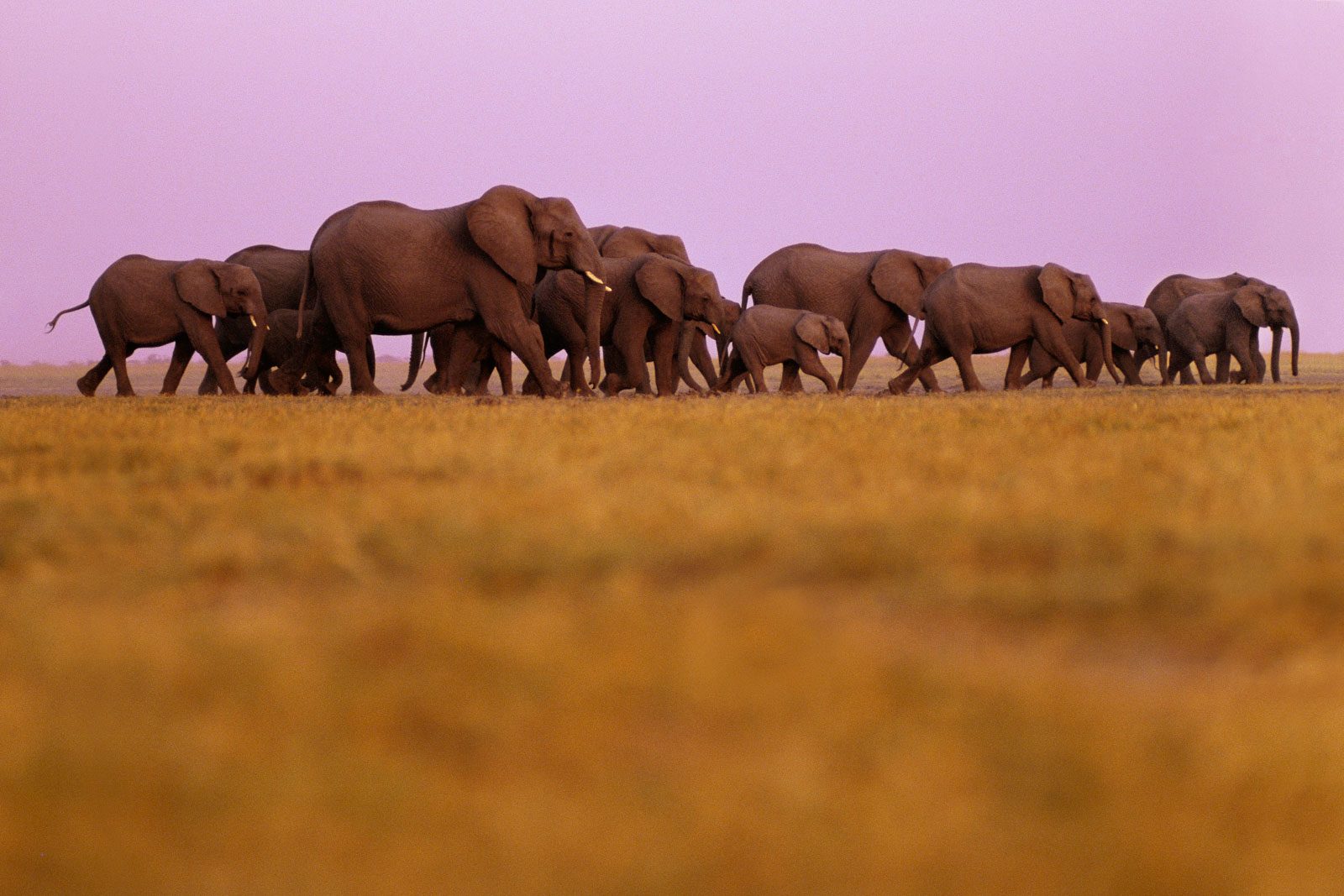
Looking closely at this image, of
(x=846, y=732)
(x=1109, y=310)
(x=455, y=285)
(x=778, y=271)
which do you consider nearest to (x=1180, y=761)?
(x=846, y=732)

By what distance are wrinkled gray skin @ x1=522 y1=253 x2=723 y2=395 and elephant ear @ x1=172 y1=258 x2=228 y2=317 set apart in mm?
4031

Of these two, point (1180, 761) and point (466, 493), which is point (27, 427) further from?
point (1180, 761)

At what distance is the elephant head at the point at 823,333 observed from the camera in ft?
53.5

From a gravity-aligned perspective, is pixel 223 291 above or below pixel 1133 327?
above

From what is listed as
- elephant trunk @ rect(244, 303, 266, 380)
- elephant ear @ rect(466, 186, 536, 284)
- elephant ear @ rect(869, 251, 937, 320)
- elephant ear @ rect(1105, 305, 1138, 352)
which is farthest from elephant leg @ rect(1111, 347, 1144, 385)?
elephant trunk @ rect(244, 303, 266, 380)

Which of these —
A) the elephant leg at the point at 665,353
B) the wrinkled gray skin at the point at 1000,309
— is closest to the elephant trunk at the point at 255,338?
the elephant leg at the point at 665,353

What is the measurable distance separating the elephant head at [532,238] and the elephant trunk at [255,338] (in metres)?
3.86

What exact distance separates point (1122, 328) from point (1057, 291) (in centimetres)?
515

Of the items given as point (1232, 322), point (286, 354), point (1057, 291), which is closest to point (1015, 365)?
point (1057, 291)

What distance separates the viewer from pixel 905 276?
61.3 ft

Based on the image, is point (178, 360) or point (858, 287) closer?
point (178, 360)

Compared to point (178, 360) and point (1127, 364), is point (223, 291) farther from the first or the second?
point (1127, 364)

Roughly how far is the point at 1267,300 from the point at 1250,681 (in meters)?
22.0

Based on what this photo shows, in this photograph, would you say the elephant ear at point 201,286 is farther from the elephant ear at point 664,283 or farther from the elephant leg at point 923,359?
the elephant leg at point 923,359
